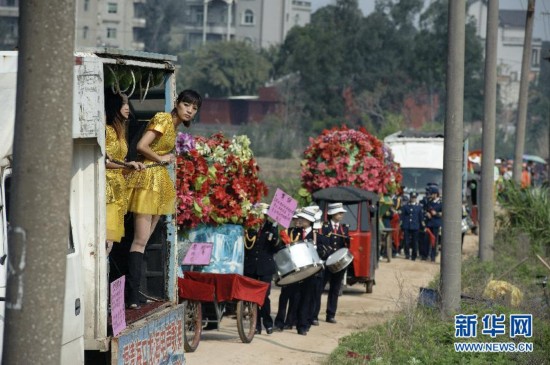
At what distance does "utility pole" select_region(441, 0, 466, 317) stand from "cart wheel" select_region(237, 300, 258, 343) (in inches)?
92.9

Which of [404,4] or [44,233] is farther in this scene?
[404,4]

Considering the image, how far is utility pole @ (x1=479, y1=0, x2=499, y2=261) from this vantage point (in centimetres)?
2341

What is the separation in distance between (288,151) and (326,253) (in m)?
44.7

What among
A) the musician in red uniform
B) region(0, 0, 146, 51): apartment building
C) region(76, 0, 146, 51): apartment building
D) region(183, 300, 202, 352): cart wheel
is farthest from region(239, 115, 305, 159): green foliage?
region(183, 300, 202, 352): cart wheel

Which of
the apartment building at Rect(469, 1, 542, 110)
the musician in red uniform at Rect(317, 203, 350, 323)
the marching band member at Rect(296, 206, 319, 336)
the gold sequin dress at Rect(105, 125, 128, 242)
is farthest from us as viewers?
the apartment building at Rect(469, 1, 542, 110)

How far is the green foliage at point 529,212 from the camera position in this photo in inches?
1099

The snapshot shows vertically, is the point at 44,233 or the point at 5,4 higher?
the point at 5,4

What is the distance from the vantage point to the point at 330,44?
245ft

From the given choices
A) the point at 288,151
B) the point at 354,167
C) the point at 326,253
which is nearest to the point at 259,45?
the point at 288,151

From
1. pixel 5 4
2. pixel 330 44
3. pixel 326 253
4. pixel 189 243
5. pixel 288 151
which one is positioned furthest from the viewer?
pixel 5 4

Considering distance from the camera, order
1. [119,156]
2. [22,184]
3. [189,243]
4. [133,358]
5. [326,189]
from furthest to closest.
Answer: [326,189], [189,243], [119,156], [133,358], [22,184]

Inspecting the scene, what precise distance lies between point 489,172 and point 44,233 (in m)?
18.2

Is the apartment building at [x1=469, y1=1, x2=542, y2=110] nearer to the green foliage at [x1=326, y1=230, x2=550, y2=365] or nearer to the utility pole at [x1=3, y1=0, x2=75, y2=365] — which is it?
the green foliage at [x1=326, y1=230, x2=550, y2=365]

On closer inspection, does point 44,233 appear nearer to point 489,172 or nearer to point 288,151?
point 489,172
